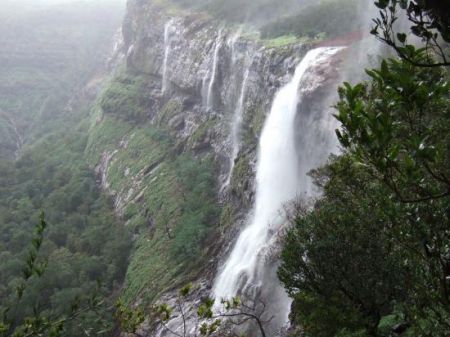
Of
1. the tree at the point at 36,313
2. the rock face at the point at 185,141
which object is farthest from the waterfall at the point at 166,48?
the tree at the point at 36,313

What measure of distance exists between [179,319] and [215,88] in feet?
78.6

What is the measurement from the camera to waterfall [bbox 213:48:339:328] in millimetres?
27562

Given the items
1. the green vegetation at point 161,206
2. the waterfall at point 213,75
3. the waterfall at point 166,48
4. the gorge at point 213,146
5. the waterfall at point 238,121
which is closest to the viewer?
the gorge at point 213,146

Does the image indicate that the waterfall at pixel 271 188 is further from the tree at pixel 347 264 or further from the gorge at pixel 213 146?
the tree at pixel 347 264

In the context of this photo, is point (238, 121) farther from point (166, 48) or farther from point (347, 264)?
point (347, 264)

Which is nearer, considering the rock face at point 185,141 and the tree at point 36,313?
the tree at point 36,313

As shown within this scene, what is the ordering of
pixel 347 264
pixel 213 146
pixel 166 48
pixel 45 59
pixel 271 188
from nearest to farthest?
pixel 347 264 → pixel 271 188 → pixel 213 146 → pixel 166 48 → pixel 45 59

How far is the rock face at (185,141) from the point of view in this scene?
35531 mm

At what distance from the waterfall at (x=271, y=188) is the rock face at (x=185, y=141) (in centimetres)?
131

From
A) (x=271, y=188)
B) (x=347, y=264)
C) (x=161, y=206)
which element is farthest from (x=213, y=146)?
(x=347, y=264)

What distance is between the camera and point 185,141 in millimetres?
52531

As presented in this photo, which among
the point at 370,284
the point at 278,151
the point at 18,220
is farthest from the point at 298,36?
the point at 18,220

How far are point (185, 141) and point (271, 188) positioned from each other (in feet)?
70.7

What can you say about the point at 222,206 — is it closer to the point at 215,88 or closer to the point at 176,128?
the point at 215,88
